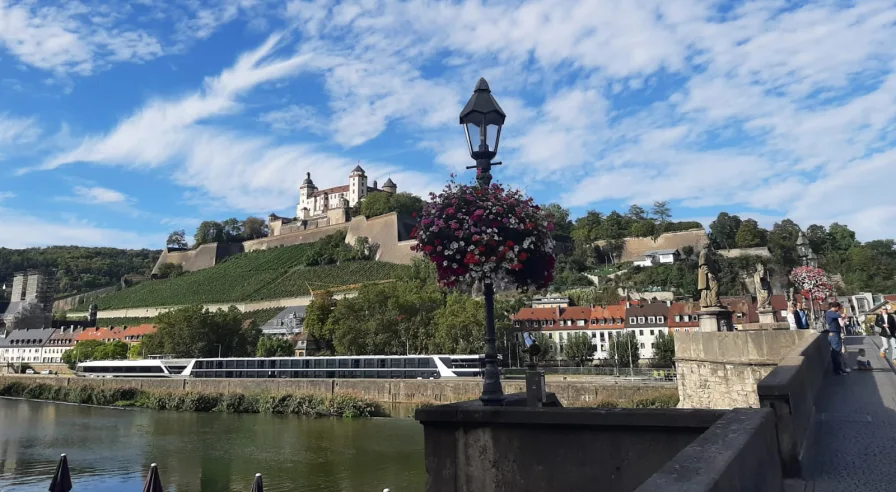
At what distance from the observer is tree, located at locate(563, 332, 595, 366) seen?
56000mm

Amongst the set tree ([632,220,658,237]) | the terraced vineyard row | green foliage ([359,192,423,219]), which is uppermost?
green foliage ([359,192,423,219])

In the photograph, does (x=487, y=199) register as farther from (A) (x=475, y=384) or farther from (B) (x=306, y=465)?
(A) (x=475, y=384)

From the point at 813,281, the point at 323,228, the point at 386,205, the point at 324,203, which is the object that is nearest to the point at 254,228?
the point at 324,203

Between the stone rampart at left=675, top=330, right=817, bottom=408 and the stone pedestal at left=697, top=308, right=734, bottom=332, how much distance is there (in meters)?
0.73

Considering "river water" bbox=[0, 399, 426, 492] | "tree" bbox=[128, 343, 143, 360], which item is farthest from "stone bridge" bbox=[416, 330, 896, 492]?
"tree" bbox=[128, 343, 143, 360]

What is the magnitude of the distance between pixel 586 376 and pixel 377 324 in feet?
65.3

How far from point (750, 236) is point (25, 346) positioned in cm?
11596

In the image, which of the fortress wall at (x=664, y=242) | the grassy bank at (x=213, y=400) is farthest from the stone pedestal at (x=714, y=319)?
the fortress wall at (x=664, y=242)

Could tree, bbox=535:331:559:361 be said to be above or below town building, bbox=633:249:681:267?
below

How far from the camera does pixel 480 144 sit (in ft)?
22.7

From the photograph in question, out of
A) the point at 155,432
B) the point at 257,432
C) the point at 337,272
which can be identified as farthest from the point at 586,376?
the point at 337,272

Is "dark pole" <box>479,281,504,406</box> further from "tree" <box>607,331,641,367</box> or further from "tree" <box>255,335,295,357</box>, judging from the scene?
"tree" <box>255,335,295,357</box>

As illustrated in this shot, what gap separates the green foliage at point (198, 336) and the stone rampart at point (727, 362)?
54.1 m

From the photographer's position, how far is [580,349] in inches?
2212
